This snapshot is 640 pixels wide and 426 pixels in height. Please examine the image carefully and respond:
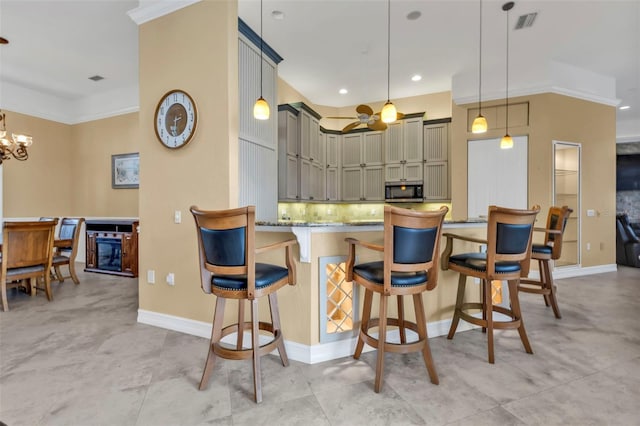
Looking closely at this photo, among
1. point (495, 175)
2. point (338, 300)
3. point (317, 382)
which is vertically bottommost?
point (317, 382)

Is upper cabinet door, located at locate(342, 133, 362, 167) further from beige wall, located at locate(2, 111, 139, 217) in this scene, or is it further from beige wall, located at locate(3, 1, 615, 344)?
beige wall, located at locate(2, 111, 139, 217)

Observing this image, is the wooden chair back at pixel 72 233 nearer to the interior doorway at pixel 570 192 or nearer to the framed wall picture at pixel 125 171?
the framed wall picture at pixel 125 171

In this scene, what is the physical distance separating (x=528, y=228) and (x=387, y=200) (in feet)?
13.0

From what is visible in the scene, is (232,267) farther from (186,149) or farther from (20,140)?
(20,140)

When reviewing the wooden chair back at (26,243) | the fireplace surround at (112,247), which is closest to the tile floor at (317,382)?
the wooden chair back at (26,243)

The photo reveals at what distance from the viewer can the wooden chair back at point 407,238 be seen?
1831mm

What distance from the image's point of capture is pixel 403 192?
607 centimetres

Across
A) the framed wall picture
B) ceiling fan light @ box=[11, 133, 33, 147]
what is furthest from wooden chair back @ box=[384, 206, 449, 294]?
the framed wall picture

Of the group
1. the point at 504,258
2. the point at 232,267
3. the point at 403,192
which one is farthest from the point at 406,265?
the point at 403,192

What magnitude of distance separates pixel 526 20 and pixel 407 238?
3.80 meters

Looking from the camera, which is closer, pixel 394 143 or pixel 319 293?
pixel 319 293

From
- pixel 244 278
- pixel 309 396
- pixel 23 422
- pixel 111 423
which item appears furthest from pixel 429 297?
pixel 23 422

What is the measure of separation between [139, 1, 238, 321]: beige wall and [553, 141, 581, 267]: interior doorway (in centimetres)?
546

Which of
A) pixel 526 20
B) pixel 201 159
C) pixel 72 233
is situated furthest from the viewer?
pixel 72 233
